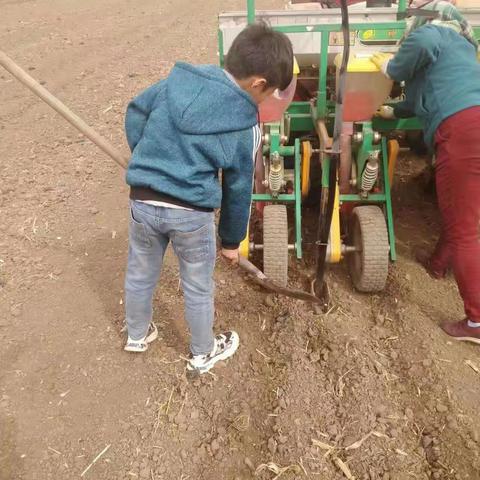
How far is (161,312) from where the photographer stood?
126 inches

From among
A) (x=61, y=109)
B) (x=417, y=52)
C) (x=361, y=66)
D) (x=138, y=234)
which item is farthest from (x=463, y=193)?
(x=61, y=109)

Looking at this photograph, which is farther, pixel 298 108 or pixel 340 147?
pixel 298 108

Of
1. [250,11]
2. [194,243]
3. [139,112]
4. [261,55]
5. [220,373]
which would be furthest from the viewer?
[250,11]

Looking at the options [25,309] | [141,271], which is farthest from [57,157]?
[141,271]

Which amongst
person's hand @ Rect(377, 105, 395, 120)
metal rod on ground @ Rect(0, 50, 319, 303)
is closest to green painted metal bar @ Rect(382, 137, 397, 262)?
person's hand @ Rect(377, 105, 395, 120)

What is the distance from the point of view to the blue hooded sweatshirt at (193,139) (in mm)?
A: 1954

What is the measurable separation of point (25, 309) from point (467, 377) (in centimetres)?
252

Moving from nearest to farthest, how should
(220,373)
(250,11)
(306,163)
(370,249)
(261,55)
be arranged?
(261,55) < (220,373) < (250,11) < (370,249) < (306,163)

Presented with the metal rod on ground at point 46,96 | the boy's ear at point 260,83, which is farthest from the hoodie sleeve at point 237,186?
the metal rod on ground at point 46,96

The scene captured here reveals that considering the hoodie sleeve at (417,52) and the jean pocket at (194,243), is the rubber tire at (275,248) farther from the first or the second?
the hoodie sleeve at (417,52)

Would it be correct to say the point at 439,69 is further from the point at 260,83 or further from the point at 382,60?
the point at 260,83

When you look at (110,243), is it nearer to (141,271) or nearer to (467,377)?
(141,271)

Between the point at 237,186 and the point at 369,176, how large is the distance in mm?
1263

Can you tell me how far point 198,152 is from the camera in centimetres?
203
